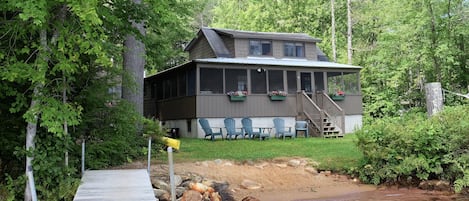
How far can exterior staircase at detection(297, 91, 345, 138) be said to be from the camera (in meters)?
16.0

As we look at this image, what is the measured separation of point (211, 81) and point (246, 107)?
5.77ft

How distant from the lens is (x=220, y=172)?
8922 millimetres

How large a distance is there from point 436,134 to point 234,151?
506 cm

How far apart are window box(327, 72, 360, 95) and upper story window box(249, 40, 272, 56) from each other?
305 centimetres

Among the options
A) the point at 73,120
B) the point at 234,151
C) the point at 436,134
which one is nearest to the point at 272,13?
the point at 234,151

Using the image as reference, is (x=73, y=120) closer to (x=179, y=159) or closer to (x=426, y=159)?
(x=179, y=159)

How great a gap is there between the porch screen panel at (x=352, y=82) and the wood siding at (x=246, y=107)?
321 centimetres

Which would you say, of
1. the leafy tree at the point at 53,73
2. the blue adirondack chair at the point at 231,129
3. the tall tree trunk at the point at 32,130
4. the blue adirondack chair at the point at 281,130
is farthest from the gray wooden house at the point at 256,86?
the tall tree trunk at the point at 32,130

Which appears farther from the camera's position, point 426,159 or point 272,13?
point 272,13

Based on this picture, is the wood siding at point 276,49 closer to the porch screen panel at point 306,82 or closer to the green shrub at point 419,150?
the porch screen panel at point 306,82

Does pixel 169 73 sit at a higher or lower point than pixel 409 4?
lower

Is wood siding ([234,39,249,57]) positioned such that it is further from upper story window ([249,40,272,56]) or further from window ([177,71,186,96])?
window ([177,71,186,96])

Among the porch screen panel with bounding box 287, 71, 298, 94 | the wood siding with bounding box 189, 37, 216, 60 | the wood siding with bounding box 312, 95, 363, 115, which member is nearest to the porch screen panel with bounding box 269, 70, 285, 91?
the porch screen panel with bounding box 287, 71, 298, 94

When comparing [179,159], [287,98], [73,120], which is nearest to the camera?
[73,120]
